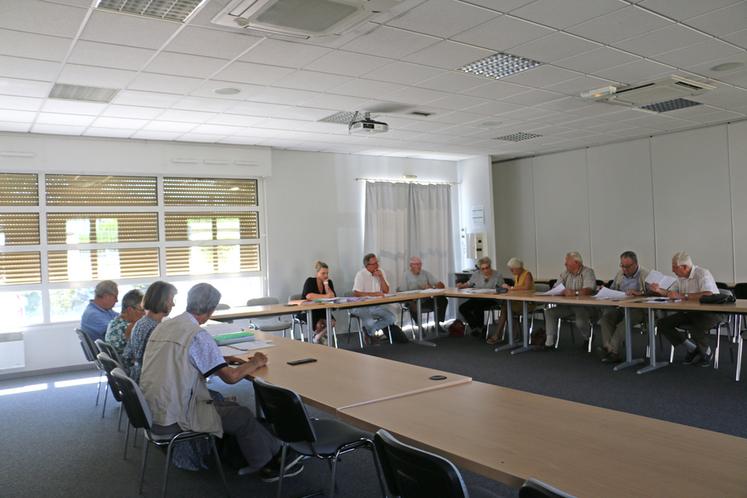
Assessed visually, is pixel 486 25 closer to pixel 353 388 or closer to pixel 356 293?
pixel 353 388

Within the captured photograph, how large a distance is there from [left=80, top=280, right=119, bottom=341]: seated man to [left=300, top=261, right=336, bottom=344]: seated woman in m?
2.90

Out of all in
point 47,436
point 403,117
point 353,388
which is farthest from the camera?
point 403,117

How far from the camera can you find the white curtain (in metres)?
9.88

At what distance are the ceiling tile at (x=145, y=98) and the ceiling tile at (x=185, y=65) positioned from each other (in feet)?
2.44

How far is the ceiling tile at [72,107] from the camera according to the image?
5805 millimetres

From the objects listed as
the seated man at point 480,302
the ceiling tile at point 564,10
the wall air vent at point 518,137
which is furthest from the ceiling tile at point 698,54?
the seated man at point 480,302

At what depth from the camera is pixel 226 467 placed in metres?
3.93

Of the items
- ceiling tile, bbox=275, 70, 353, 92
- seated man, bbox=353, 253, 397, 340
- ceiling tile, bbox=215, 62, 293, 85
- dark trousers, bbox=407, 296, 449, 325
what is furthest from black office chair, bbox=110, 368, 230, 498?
dark trousers, bbox=407, 296, 449, 325

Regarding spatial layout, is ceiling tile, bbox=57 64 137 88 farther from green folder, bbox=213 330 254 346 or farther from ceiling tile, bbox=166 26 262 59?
green folder, bbox=213 330 254 346

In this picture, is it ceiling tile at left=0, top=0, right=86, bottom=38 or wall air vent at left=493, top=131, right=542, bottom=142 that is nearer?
ceiling tile at left=0, top=0, right=86, bottom=38

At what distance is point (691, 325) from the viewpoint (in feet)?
20.5

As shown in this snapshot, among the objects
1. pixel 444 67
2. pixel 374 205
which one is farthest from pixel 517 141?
pixel 444 67

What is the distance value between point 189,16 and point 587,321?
5611 mm

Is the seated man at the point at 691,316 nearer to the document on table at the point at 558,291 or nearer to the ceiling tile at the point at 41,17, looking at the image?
the document on table at the point at 558,291
